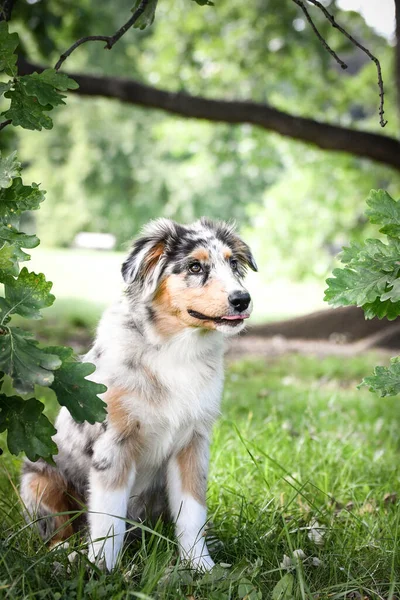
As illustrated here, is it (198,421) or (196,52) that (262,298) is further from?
(198,421)

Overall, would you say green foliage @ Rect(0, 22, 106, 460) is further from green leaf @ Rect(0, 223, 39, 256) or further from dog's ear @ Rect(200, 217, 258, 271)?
dog's ear @ Rect(200, 217, 258, 271)

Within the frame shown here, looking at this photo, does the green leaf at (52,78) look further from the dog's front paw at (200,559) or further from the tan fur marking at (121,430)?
the dog's front paw at (200,559)

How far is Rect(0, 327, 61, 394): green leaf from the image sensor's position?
2066 mm

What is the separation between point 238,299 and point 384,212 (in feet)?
2.21

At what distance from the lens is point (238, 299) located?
284cm

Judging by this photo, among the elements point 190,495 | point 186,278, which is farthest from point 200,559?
point 186,278

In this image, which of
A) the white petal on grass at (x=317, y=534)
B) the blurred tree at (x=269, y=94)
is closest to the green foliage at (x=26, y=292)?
the white petal on grass at (x=317, y=534)

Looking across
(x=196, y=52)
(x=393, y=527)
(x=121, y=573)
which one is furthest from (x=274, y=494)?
(x=196, y=52)

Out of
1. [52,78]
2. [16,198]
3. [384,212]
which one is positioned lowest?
[16,198]

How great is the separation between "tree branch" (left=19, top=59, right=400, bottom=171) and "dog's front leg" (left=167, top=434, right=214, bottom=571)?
5699 mm

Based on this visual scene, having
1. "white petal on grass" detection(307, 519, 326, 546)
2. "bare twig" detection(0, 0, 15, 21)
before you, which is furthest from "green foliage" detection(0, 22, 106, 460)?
"white petal on grass" detection(307, 519, 326, 546)

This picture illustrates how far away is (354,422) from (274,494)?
2.35 m

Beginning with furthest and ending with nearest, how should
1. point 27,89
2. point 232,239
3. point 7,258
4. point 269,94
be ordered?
point 269,94, point 232,239, point 27,89, point 7,258

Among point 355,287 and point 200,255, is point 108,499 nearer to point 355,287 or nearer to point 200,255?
point 200,255
